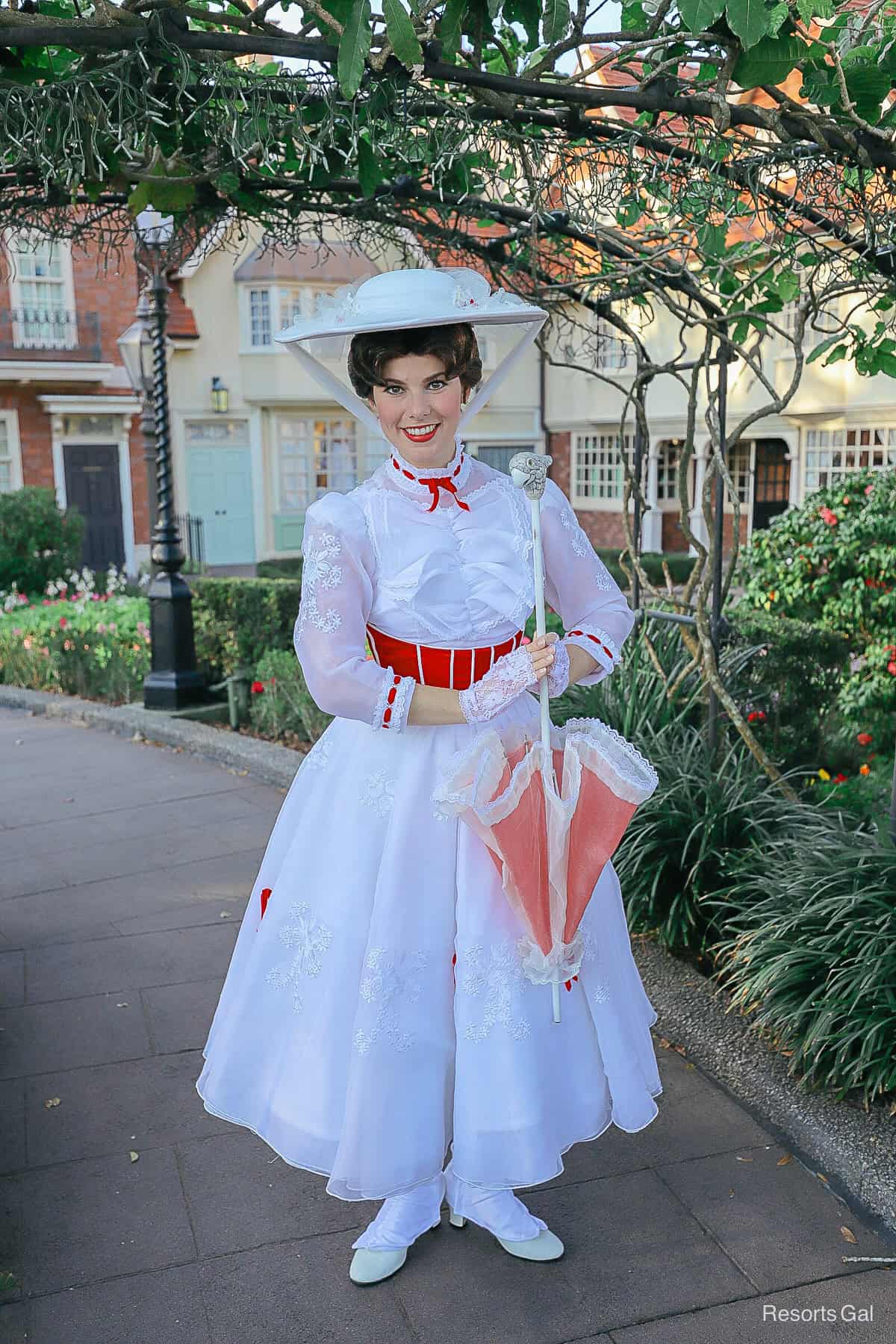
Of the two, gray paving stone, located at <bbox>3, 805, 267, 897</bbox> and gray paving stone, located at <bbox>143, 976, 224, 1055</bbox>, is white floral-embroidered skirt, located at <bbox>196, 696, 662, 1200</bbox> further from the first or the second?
gray paving stone, located at <bbox>3, 805, 267, 897</bbox>

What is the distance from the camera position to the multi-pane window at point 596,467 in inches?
839

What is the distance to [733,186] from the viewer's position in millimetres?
3359

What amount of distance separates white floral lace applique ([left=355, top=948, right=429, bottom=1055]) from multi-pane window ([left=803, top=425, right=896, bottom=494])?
50.7 ft

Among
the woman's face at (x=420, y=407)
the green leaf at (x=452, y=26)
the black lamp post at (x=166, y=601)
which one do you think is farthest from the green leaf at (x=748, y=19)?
the black lamp post at (x=166, y=601)

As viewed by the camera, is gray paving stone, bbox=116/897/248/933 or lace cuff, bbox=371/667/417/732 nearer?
lace cuff, bbox=371/667/417/732

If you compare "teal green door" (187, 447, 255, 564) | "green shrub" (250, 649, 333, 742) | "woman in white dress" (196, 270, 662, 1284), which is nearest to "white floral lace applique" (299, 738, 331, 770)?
"woman in white dress" (196, 270, 662, 1284)

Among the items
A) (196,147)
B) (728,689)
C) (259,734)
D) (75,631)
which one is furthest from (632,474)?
(75,631)

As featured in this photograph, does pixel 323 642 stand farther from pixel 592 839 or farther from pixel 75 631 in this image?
pixel 75 631

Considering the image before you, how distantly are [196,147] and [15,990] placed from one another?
2.73 m

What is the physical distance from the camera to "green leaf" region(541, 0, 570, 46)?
2354 mm

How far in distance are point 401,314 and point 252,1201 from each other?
2008mm

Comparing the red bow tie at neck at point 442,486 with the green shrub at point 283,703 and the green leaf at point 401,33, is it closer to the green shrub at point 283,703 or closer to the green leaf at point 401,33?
the green leaf at point 401,33

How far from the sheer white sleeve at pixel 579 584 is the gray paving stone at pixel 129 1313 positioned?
150 centimetres

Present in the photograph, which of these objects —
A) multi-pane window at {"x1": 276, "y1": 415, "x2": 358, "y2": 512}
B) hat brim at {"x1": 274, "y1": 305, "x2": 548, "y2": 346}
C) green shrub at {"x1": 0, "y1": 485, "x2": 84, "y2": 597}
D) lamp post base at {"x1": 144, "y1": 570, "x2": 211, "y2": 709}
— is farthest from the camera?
multi-pane window at {"x1": 276, "y1": 415, "x2": 358, "y2": 512}
